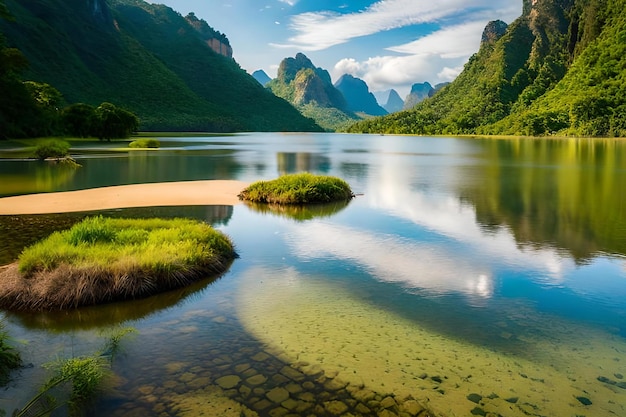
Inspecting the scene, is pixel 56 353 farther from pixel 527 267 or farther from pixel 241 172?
pixel 241 172

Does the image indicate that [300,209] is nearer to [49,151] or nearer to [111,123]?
[49,151]

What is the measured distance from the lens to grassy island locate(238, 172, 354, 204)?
26.1 m

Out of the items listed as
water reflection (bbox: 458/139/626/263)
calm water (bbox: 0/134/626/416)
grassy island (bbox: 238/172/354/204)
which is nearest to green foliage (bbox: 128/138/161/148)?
water reflection (bbox: 458/139/626/263)

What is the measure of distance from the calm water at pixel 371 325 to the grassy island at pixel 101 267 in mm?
456

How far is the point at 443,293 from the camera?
38.4 ft

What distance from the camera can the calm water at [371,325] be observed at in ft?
22.9

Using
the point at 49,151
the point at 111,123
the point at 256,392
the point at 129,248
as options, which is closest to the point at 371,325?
the point at 256,392

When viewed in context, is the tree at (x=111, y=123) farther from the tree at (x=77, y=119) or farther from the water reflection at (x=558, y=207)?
the water reflection at (x=558, y=207)

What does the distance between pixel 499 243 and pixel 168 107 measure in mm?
191475

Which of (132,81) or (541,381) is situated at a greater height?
(132,81)

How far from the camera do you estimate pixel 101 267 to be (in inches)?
440

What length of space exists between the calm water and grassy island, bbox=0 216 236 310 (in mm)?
456

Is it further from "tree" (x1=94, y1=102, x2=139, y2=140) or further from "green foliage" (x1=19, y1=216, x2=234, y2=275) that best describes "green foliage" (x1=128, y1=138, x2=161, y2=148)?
"green foliage" (x1=19, y1=216, x2=234, y2=275)

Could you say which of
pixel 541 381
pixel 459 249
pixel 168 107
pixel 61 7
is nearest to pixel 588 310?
pixel 541 381
